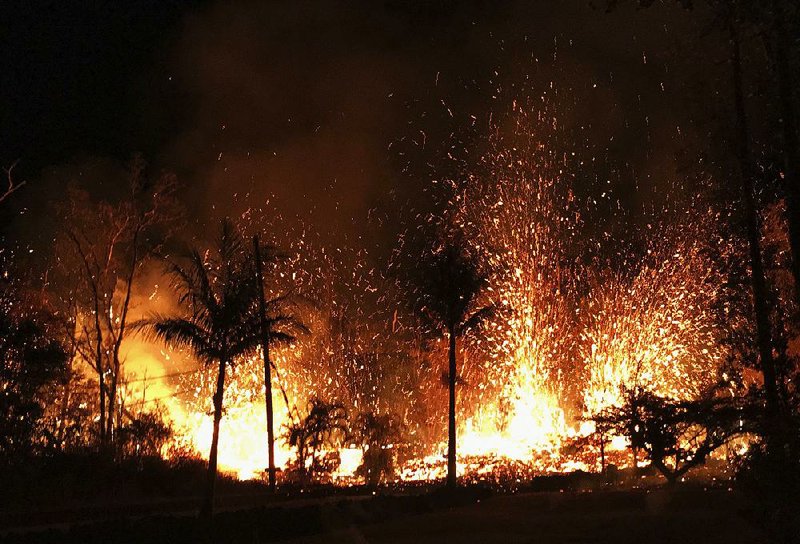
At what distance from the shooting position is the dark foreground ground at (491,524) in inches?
524

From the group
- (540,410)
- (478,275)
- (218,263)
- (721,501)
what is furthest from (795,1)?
(540,410)

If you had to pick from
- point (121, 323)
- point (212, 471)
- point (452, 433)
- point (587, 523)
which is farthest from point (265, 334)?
point (121, 323)

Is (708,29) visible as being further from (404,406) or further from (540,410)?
(404,406)

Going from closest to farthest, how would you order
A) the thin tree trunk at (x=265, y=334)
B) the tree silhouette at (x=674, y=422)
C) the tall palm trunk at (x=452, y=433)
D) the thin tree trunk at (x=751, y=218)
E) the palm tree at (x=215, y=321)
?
the tree silhouette at (x=674, y=422) < the thin tree trunk at (x=751, y=218) < the palm tree at (x=215, y=321) < the thin tree trunk at (x=265, y=334) < the tall palm trunk at (x=452, y=433)

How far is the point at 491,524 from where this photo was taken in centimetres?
1519

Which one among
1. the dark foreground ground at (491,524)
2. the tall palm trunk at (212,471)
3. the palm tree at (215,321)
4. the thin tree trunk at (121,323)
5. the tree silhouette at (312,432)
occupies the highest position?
the thin tree trunk at (121,323)

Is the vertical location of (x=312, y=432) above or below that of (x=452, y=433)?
above

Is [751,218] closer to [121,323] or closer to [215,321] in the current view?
[215,321]

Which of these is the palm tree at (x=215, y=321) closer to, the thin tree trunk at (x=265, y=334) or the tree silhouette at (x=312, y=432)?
the thin tree trunk at (x=265, y=334)

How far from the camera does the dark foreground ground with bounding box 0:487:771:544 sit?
13.3 metres

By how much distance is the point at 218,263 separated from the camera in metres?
18.5

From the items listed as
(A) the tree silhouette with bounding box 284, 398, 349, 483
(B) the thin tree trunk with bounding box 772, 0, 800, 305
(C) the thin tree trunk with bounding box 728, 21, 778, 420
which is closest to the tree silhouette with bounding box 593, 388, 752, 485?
(C) the thin tree trunk with bounding box 728, 21, 778, 420

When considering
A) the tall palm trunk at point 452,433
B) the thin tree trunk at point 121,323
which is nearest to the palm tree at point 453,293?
the tall palm trunk at point 452,433

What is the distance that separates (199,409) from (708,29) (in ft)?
100
